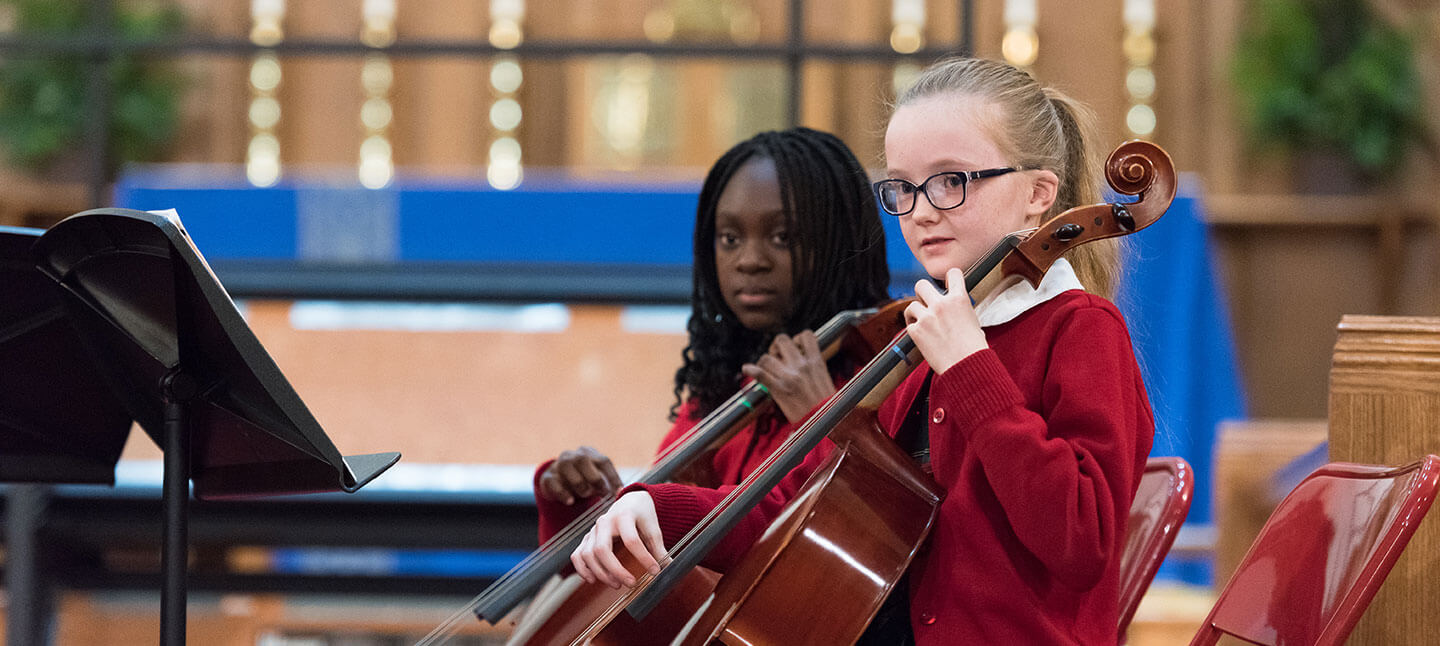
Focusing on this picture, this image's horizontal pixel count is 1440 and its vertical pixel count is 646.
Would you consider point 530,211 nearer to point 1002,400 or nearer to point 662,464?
point 662,464

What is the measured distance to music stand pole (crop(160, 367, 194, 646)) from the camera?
4.47 feet

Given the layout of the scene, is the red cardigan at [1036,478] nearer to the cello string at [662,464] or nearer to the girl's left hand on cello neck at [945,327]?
the girl's left hand on cello neck at [945,327]

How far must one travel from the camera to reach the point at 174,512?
1.38 m

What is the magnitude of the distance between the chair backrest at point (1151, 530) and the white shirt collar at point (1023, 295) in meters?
0.33

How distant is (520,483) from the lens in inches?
116


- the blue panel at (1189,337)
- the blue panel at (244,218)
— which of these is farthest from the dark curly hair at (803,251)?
the blue panel at (244,218)

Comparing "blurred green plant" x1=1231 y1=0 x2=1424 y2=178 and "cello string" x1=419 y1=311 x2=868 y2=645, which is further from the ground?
"blurred green plant" x1=1231 y1=0 x2=1424 y2=178

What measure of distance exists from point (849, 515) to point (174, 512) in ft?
2.24

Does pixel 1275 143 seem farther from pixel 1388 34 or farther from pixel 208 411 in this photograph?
pixel 208 411

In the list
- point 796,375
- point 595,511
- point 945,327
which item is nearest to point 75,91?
point 595,511

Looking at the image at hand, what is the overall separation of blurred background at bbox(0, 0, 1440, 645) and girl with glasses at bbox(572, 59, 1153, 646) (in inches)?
11.1

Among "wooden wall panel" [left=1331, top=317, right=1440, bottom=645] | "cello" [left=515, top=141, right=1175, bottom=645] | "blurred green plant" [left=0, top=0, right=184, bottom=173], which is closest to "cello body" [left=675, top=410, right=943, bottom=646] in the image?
"cello" [left=515, top=141, right=1175, bottom=645]

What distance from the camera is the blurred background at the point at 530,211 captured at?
295 centimetres

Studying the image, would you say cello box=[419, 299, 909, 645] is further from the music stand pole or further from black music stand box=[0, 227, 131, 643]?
black music stand box=[0, 227, 131, 643]
